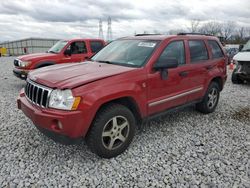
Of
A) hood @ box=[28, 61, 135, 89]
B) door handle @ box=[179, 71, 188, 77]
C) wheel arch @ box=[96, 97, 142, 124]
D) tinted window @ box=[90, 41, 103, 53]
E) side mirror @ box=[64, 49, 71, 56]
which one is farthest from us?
tinted window @ box=[90, 41, 103, 53]

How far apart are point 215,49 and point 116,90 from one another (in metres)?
3.20

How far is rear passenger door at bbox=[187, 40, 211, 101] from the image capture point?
439 cm

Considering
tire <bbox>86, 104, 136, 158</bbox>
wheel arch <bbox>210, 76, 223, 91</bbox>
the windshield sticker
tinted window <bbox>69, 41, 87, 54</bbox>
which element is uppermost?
tinted window <bbox>69, 41, 87, 54</bbox>

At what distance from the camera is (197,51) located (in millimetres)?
4617

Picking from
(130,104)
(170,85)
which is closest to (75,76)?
(130,104)

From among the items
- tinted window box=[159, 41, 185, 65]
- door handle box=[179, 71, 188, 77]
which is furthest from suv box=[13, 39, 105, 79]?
door handle box=[179, 71, 188, 77]

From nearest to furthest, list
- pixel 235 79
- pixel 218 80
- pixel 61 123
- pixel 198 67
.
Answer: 1. pixel 61 123
2. pixel 198 67
3. pixel 218 80
4. pixel 235 79

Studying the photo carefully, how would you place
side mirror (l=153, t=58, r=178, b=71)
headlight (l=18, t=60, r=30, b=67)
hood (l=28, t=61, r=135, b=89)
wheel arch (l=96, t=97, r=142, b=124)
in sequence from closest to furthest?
hood (l=28, t=61, r=135, b=89), wheel arch (l=96, t=97, r=142, b=124), side mirror (l=153, t=58, r=178, b=71), headlight (l=18, t=60, r=30, b=67)

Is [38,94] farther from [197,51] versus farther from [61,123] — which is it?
[197,51]

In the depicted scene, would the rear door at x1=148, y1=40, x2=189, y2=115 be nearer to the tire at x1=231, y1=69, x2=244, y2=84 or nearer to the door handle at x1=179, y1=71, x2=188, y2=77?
the door handle at x1=179, y1=71, x2=188, y2=77

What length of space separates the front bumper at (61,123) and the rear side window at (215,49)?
360 cm

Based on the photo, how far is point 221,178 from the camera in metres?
2.84

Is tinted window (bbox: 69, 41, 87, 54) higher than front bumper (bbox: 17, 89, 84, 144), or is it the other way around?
tinted window (bbox: 69, 41, 87, 54)

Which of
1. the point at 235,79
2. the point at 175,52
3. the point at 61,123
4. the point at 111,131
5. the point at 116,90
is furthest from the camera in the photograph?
the point at 235,79
